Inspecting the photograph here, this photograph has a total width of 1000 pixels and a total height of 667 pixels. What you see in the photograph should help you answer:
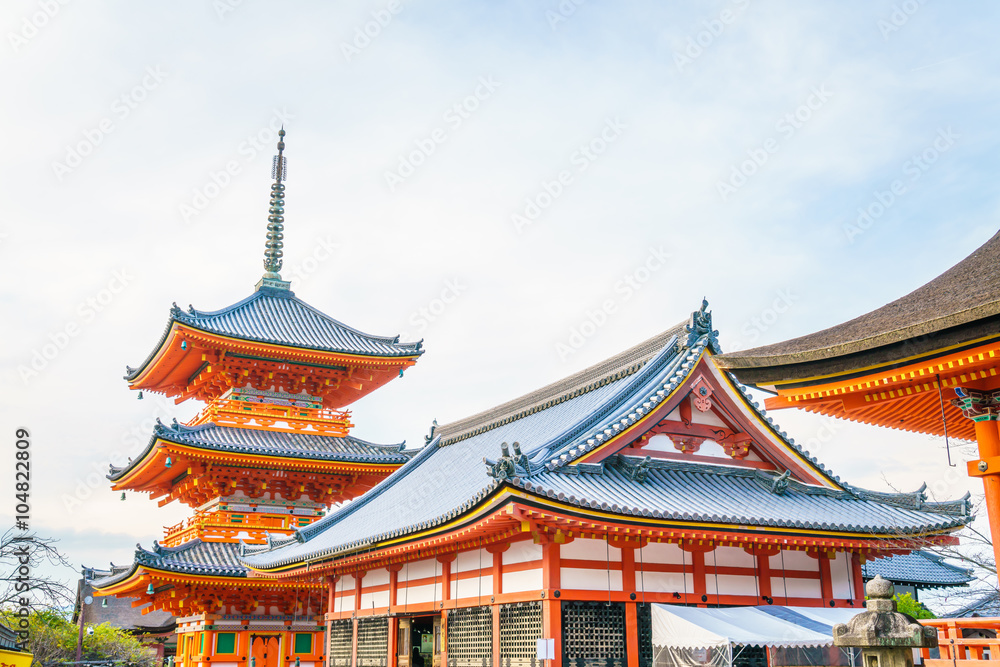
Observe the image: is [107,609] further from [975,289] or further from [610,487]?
[975,289]

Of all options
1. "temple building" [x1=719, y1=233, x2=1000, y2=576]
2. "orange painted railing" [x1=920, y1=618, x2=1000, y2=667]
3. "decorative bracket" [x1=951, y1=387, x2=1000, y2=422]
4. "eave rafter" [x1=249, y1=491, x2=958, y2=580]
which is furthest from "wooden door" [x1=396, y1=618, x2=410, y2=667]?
"decorative bracket" [x1=951, y1=387, x2=1000, y2=422]

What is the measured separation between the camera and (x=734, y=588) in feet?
51.1

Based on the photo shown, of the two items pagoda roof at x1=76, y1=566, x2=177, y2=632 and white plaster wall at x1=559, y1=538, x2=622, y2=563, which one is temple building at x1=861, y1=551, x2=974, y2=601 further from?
pagoda roof at x1=76, y1=566, x2=177, y2=632

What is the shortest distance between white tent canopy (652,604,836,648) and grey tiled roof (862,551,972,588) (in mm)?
14346

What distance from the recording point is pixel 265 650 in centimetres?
2691

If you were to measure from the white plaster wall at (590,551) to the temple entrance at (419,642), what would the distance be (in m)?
4.47

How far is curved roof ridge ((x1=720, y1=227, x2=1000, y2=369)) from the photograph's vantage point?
8.51 m

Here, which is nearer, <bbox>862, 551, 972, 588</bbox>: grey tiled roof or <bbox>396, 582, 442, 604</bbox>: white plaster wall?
<bbox>396, 582, 442, 604</bbox>: white plaster wall

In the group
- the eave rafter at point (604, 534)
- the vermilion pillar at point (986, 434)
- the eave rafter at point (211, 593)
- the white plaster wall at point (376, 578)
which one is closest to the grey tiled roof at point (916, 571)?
the eave rafter at point (604, 534)

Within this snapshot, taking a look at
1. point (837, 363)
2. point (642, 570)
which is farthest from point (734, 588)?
point (837, 363)

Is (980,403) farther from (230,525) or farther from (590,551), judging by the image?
(230,525)

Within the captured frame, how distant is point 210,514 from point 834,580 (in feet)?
62.9

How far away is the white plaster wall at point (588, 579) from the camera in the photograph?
46.6 feet

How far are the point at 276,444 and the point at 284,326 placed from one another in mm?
4622
